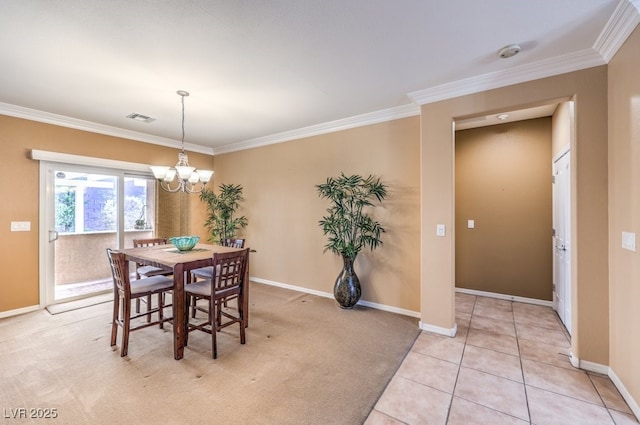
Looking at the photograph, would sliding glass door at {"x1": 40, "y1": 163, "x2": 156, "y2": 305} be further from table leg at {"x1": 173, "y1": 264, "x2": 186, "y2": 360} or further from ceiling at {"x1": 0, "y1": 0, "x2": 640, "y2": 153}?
table leg at {"x1": 173, "y1": 264, "x2": 186, "y2": 360}

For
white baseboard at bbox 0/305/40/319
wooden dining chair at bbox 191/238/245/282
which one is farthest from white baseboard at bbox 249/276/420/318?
white baseboard at bbox 0/305/40/319

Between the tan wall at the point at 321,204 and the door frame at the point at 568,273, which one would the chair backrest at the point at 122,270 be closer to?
the tan wall at the point at 321,204

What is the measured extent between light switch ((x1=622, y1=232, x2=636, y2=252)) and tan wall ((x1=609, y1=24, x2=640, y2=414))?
1.4 inches

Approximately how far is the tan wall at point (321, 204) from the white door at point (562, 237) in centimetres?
161

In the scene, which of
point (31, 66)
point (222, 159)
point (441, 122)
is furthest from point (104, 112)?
point (441, 122)

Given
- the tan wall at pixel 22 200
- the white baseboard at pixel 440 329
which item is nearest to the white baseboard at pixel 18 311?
the tan wall at pixel 22 200

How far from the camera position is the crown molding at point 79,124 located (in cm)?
357

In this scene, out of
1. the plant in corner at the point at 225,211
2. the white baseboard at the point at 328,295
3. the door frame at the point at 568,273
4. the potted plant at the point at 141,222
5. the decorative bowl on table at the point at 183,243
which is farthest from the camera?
the plant in corner at the point at 225,211

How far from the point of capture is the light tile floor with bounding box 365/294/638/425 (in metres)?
1.83

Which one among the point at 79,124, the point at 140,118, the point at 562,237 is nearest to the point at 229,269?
the point at 140,118

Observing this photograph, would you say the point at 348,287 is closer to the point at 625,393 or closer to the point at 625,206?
the point at 625,393

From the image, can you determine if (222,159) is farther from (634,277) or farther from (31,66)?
(634,277)

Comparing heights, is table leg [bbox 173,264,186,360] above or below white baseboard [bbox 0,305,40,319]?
above

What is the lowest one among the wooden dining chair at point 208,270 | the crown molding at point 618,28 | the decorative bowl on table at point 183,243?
the wooden dining chair at point 208,270
